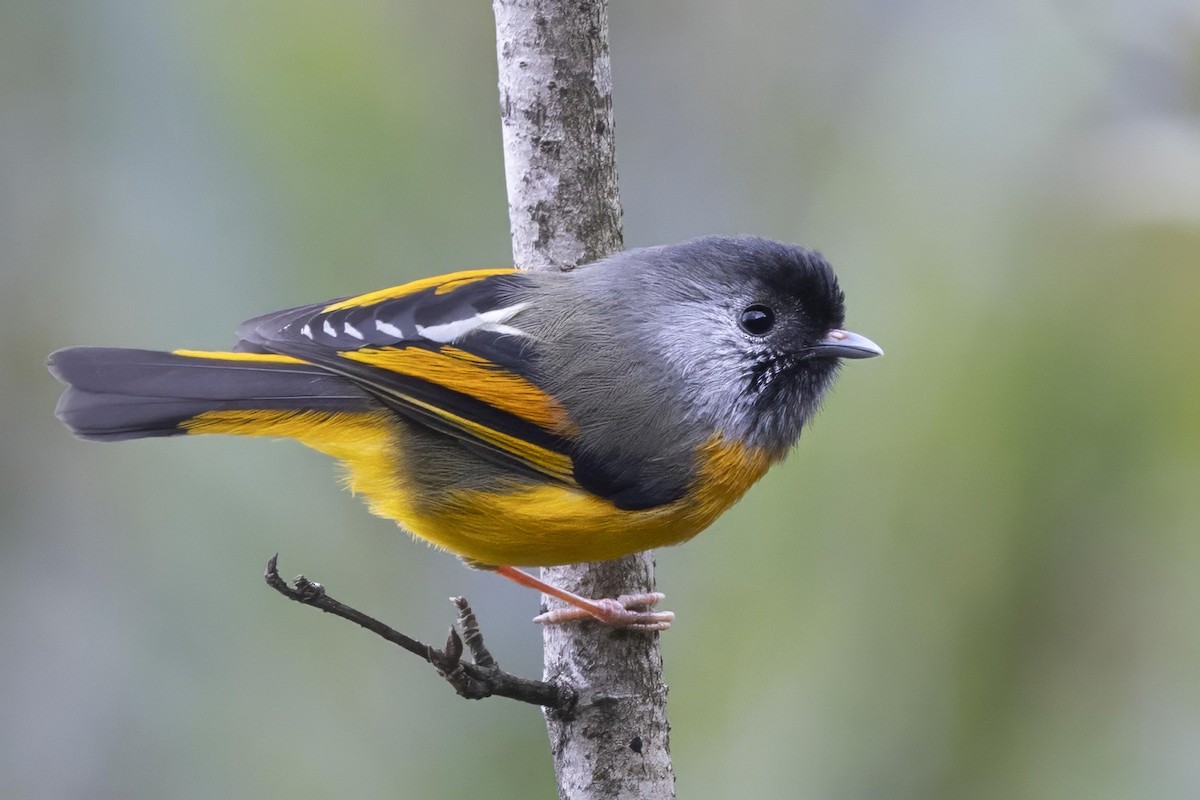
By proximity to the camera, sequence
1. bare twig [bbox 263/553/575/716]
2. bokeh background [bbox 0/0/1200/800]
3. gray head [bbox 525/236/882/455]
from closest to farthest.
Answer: bare twig [bbox 263/553/575/716] → gray head [bbox 525/236/882/455] → bokeh background [bbox 0/0/1200/800]

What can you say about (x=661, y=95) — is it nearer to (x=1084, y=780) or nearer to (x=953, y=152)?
(x=953, y=152)

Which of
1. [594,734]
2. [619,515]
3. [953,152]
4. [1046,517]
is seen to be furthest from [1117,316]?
[594,734]

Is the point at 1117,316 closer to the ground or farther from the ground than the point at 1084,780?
farther from the ground

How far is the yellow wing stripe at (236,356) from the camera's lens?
9.21ft

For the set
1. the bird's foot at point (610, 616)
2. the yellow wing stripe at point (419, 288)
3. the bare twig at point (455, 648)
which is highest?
the yellow wing stripe at point (419, 288)

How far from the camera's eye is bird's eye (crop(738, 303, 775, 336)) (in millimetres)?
3074

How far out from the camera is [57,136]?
407 cm

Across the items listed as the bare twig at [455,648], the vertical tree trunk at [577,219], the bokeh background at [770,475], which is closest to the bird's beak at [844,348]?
the bokeh background at [770,475]

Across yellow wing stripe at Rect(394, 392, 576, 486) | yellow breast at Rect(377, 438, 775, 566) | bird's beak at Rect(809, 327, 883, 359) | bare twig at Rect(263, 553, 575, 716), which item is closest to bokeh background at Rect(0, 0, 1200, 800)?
bird's beak at Rect(809, 327, 883, 359)

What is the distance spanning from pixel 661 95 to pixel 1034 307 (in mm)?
1753

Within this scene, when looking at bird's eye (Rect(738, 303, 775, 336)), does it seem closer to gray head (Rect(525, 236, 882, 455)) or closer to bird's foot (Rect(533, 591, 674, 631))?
gray head (Rect(525, 236, 882, 455))

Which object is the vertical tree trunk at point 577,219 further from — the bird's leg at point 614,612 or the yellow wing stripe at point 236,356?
the yellow wing stripe at point 236,356

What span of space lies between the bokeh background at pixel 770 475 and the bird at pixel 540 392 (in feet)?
2.27

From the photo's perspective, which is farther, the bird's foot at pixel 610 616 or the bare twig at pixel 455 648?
the bird's foot at pixel 610 616
